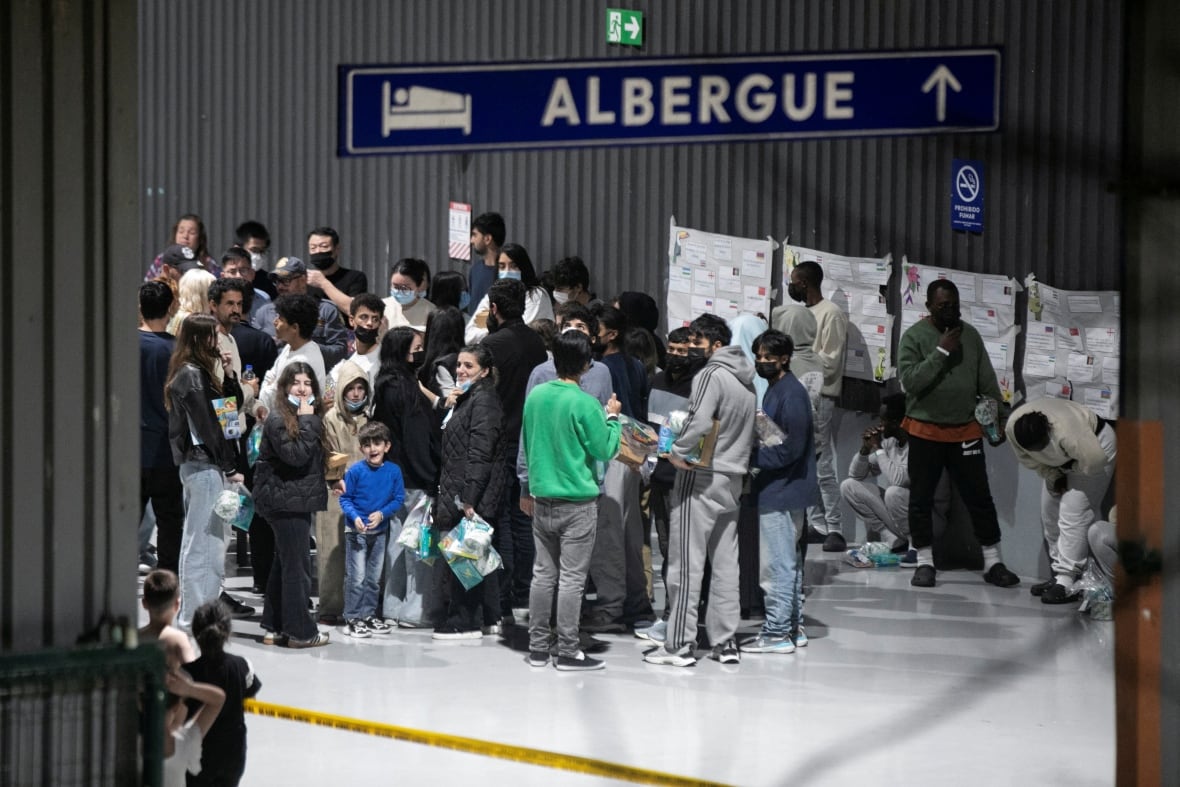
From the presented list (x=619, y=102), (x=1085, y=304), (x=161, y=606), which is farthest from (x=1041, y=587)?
(x=619, y=102)

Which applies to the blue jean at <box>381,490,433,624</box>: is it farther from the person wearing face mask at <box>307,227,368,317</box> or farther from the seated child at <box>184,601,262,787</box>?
the seated child at <box>184,601,262,787</box>

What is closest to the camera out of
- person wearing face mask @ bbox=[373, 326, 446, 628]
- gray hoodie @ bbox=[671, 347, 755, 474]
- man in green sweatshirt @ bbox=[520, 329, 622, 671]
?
man in green sweatshirt @ bbox=[520, 329, 622, 671]

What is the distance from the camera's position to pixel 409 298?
12.2 meters

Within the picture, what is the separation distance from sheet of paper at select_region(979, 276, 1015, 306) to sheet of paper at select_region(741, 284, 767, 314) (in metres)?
1.87

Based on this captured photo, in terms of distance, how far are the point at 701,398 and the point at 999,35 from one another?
5.27 metres

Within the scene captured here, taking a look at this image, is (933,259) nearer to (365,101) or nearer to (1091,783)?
(1091,783)

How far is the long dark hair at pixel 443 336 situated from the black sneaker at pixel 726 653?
249 centimetres

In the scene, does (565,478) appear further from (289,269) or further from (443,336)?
(289,269)

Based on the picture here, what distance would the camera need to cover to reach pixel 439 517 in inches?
398

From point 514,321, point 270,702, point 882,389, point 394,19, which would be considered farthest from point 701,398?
point 394,19

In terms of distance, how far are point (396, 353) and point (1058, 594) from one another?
4840 millimetres

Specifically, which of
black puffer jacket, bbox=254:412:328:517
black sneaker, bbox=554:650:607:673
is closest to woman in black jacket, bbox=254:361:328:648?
black puffer jacket, bbox=254:412:328:517

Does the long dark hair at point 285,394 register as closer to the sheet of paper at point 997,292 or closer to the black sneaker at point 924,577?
the black sneaker at point 924,577

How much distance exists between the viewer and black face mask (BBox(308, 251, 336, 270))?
13554mm
